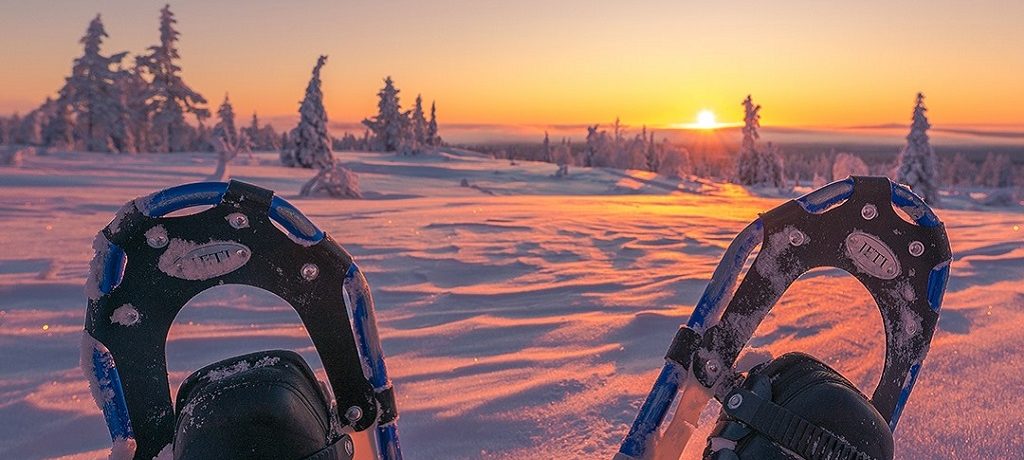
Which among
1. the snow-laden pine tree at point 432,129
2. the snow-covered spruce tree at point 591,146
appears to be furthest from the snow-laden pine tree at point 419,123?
the snow-covered spruce tree at point 591,146

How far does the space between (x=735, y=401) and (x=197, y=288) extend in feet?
4.02

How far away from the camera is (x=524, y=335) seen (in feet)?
9.37

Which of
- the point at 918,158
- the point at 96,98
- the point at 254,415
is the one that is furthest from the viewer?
the point at 96,98

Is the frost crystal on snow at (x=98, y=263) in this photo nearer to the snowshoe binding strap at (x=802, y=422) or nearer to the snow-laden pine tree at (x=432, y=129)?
the snowshoe binding strap at (x=802, y=422)

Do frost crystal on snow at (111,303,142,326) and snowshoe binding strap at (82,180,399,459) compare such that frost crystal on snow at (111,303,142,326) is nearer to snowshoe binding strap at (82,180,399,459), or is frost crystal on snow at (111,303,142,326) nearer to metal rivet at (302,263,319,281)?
snowshoe binding strap at (82,180,399,459)

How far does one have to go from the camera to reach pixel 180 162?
1994 cm

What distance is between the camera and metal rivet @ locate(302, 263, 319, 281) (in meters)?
1.44

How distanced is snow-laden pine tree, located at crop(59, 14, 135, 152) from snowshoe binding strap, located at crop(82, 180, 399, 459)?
1449 inches

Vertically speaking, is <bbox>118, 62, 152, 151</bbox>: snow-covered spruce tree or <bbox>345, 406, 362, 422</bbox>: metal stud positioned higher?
<bbox>118, 62, 152, 151</bbox>: snow-covered spruce tree

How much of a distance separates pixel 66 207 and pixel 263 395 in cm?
785

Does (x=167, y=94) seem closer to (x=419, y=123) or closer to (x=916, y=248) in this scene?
(x=419, y=123)

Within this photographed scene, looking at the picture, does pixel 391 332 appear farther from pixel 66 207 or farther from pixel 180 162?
pixel 180 162

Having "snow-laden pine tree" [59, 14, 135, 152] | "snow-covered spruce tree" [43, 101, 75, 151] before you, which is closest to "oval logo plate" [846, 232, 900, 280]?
"snow-laden pine tree" [59, 14, 135, 152]

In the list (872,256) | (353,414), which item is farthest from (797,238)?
(353,414)
